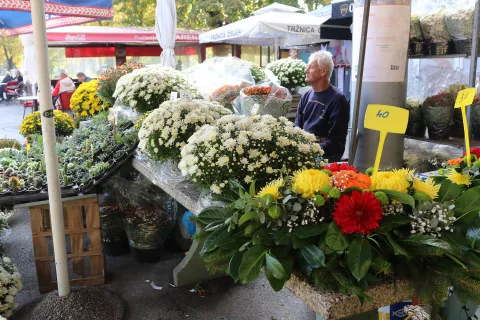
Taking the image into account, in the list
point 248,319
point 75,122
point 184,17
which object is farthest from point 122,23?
point 248,319

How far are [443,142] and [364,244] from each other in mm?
1887

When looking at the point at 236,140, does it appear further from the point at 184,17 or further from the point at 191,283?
the point at 184,17

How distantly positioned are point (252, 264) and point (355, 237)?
295 millimetres

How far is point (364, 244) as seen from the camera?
1.16 metres

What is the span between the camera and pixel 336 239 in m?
1.18

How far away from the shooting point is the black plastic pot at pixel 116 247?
4.05 m

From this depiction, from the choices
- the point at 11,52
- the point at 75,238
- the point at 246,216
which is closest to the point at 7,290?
the point at 75,238

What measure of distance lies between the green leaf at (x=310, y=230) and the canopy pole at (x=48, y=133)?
75.1 inches

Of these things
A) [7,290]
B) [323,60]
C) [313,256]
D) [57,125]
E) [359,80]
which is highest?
[323,60]

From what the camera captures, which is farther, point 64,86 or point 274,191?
point 64,86

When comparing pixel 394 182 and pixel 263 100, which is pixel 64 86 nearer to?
pixel 263 100

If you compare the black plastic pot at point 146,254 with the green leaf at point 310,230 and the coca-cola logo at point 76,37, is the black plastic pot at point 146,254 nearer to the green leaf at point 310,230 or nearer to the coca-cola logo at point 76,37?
the green leaf at point 310,230

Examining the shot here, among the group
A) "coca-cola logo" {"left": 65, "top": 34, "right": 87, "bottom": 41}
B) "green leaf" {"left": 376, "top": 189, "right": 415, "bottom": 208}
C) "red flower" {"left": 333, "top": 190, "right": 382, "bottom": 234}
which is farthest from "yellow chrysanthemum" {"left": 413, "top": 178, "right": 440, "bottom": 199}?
"coca-cola logo" {"left": 65, "top": 34, "right": 87, "bottom": 41}

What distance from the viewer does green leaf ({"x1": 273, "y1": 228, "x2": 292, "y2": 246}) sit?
123 centimetres
